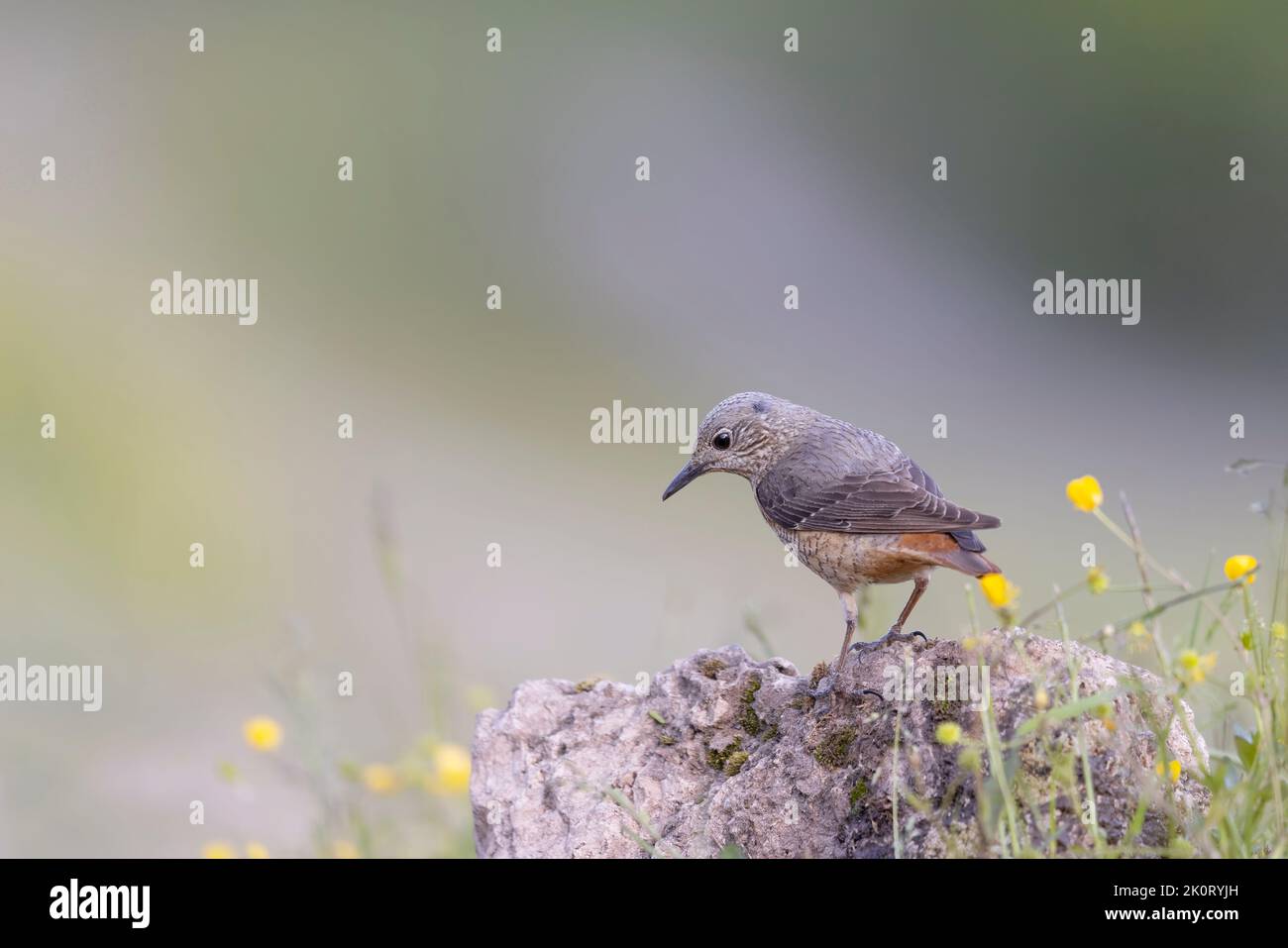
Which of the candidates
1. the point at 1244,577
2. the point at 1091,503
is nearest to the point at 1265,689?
the point at 1244,577

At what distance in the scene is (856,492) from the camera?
17.8 feet

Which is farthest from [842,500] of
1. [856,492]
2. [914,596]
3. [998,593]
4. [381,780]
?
[381,780]

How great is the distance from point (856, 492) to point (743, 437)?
2.35 ft

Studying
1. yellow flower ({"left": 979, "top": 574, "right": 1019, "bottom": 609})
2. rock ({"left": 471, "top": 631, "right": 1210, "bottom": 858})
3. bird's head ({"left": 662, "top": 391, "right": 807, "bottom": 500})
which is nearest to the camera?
yellow flower ({"left": 979, "top": 574, "right": 1019, "bottom": 609})

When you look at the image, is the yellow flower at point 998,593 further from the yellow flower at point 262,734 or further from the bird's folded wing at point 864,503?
the yellow flower at point 262,734

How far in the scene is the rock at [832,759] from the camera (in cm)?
382

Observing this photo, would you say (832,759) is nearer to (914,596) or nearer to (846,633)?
(846,633)

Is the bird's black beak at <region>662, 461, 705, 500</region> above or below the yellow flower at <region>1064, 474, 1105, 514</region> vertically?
above

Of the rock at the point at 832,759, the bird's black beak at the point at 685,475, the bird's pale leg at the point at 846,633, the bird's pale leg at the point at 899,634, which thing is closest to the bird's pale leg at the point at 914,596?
the bird's pale leg at the point at 899,634

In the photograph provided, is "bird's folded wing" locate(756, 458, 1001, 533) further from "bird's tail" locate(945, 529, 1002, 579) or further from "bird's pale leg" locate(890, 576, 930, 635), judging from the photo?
"bird's pale leg" locate(890, 576, 930, 635)

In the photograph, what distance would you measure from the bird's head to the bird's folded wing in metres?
0.13

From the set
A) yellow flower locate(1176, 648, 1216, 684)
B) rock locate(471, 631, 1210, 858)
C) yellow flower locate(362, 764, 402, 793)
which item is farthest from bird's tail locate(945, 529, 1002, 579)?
yellow flower locate(362, 764, 402, 793)

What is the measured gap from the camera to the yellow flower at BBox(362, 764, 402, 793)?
5.67 metres

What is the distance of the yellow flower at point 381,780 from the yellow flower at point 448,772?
1.00ft
